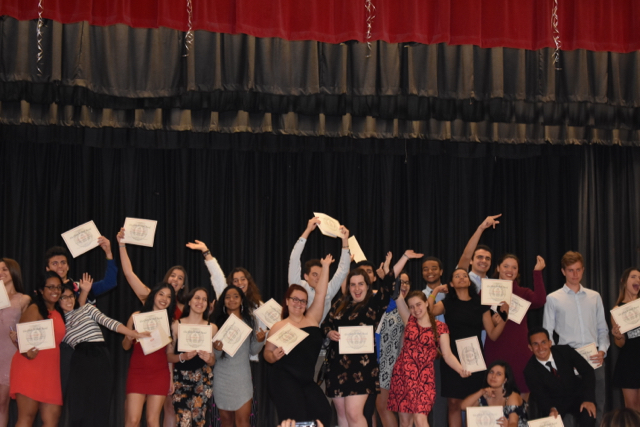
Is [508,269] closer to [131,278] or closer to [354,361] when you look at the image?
[354,361]

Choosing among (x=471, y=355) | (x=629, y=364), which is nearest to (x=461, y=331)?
(x=471, y=355)

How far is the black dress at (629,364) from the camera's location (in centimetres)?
623

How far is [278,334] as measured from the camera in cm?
537

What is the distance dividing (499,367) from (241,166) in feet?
12.1

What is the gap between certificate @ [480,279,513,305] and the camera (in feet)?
19.4

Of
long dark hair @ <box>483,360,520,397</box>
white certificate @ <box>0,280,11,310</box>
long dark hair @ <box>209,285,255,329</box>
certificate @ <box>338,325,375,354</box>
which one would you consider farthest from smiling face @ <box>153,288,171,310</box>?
long dark hair @ <box>483,360,520,397</box>

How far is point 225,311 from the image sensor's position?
233 inches

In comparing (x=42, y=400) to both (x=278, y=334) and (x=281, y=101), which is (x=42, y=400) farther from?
(x=281, y=101)

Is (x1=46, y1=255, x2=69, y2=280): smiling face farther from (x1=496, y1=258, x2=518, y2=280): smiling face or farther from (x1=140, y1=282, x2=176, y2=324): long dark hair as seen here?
(x1=496, y1=258, x2=518, y2=280): smiling face

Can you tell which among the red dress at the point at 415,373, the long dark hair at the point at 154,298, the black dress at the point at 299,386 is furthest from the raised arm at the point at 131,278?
the red dress at the point at 415,373

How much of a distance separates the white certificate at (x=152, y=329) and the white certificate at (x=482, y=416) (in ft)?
8.04

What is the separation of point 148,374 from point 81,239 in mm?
1438

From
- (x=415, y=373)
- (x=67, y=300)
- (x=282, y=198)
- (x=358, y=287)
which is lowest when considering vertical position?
(x=415, y=373)

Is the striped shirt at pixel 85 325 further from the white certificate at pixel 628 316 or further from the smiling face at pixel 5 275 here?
the white certificate at pixel 628 316
